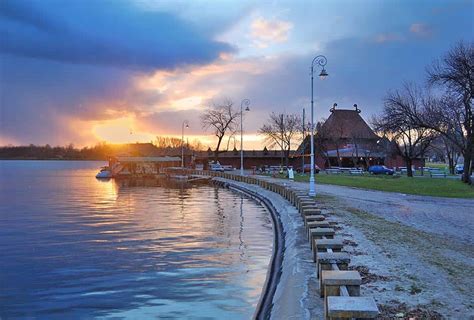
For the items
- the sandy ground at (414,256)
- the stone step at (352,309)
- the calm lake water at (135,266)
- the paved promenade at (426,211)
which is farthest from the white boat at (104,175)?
the stone step at (352,309)

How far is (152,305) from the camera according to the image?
10805mm

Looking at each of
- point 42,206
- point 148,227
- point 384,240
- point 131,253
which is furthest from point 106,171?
point 384,240

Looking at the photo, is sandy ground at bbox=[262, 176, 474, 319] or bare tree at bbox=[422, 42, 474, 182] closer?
sandy ground at bbox=[262, 176, 474, 319]

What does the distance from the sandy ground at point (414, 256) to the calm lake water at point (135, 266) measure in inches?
123

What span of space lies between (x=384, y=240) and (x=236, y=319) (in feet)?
19.9

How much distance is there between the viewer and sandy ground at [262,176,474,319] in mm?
7562

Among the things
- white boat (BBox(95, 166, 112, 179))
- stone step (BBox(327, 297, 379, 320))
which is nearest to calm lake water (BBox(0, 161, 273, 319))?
stone step (BBox(327, 297, 379, 320))

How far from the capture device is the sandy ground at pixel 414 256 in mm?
7562

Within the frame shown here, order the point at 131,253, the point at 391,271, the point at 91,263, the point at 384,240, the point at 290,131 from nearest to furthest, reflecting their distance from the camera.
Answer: the point at 391,271 < the point at 384,240 < the point at 91,263 < the point at 131,253 < the point at 290,131

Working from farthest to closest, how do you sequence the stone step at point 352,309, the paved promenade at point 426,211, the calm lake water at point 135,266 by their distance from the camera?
the paved promenade at point 426,211 → the calm lake water at point 135,266 → the stone step at point 352,309

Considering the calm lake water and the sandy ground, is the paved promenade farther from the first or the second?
the calm lake water

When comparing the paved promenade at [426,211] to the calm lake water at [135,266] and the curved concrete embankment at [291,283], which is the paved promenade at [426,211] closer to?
the curved concrete embankment at [291,283]

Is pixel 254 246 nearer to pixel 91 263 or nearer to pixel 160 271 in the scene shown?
pixel 160 271

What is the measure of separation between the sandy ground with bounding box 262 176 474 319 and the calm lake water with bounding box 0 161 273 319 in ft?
10.3
